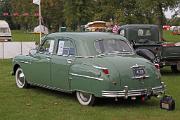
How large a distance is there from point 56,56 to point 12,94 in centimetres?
154

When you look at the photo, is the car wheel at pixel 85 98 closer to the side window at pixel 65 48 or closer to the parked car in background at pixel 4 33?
the side window at pixel 65 48

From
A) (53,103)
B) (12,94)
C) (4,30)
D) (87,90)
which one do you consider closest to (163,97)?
(87,90)

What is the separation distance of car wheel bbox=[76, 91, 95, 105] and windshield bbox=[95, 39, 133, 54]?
0.99 meters

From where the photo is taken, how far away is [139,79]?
9414 mm

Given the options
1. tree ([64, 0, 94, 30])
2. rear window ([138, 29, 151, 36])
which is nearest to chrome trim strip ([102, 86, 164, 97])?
rear window ([138, 29, 151, 36])

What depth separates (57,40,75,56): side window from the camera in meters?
10.4

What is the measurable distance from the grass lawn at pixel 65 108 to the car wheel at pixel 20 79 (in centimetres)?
32

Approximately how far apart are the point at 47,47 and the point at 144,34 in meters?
6.33

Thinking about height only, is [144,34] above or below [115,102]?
above

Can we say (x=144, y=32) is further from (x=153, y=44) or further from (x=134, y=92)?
(x=134, y=92)

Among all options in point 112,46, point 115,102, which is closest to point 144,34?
point 112,46

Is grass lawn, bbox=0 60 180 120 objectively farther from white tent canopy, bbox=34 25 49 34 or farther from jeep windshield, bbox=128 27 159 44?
white tent canopy, bbox=34 25 49 34

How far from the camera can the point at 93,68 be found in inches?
373

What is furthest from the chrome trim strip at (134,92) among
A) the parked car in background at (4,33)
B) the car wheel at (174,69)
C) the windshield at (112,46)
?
the parked car in background at (4,33)
